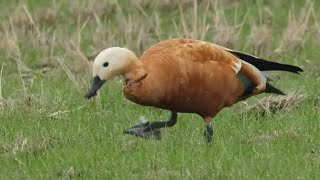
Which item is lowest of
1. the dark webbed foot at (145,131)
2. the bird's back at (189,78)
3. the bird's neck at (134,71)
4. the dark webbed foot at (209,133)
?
the dark webbed foot at (145,131)

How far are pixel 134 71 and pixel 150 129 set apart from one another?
36.7 inches

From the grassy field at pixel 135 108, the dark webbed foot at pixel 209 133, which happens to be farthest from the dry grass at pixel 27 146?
the dark webbed foot at pixel 209 133

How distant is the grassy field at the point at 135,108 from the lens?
265 inches

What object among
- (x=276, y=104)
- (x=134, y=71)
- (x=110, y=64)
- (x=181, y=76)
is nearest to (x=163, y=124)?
(x=181, y=76)

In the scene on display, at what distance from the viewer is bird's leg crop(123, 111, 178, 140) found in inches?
289

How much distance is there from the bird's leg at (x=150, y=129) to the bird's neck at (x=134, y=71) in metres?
0.85

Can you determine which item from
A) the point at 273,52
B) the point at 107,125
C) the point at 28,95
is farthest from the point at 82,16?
the point at 107,125

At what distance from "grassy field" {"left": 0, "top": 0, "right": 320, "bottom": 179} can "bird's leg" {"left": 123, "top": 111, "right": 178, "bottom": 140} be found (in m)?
0.06

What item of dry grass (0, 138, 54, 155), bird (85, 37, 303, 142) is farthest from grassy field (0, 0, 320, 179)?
bird (85, 37, 303, 142)

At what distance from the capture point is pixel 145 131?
737 centimetres

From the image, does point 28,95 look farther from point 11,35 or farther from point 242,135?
point 11,35

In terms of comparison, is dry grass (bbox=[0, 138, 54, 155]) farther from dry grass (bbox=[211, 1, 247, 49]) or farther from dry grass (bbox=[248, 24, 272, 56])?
dry grass (bbox=[248, 24, 272, 56])

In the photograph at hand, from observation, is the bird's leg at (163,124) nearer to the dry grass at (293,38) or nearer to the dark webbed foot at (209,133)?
the dark webbed foot at (209,133)

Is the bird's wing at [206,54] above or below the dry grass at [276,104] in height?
above
